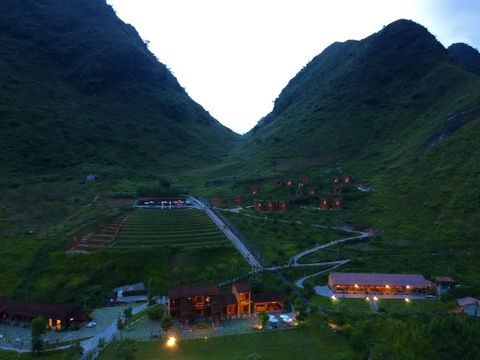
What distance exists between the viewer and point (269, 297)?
4462 cm

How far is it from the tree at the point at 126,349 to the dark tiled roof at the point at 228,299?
1092 centimetres

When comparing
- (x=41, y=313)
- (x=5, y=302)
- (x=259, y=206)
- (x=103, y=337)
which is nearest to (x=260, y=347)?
(x=103, y=337)

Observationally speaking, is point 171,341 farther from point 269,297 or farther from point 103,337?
point 269,297

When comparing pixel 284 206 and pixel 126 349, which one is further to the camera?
pixel 284 206

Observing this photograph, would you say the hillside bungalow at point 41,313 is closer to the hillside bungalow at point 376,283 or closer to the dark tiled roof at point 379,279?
the hillside bungalow at point 376,283

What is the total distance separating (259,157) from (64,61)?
95862 mm

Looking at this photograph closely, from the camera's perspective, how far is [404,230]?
213ft

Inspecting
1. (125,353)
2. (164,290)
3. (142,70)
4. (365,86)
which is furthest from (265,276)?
(142,70)

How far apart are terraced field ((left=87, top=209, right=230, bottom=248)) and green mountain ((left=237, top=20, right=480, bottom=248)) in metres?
31.4

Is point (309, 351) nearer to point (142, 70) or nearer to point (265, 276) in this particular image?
point (265, 276)

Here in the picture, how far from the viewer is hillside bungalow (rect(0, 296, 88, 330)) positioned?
42.4 meters

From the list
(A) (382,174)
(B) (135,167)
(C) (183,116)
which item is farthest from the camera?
(C) (183,116)

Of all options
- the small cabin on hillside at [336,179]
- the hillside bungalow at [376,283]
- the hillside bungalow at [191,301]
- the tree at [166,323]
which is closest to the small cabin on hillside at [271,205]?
the small cabin on hillside at [336,179]

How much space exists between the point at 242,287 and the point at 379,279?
63.7ft
